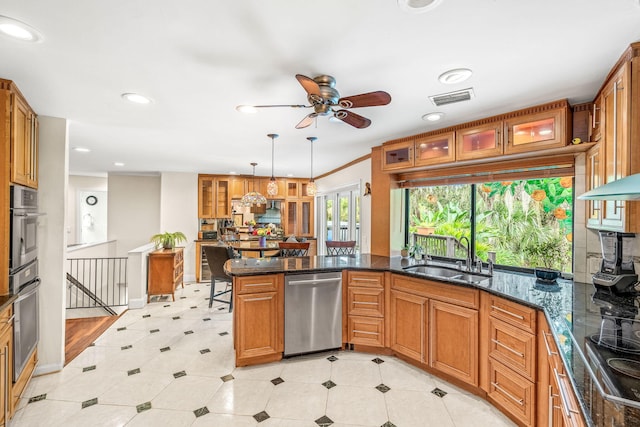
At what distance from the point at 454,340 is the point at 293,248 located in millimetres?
2366

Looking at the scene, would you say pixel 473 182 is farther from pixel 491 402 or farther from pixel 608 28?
pixel 491 402

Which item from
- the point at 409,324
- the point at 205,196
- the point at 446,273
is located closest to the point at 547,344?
the point at 409,324

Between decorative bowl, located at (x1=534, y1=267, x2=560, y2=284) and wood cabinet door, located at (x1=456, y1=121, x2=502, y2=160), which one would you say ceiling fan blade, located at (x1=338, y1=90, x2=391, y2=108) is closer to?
wood cabinet door, located at (x1=456, y1=121, x2=502, y2=160)

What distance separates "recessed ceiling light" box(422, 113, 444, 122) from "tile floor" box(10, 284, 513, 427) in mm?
2389

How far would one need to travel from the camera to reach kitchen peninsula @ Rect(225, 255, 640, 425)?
151 centimetres

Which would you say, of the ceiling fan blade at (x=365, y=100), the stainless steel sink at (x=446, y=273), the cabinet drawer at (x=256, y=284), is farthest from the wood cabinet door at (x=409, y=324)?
the ceiling fan blade at (x=365, y=100)

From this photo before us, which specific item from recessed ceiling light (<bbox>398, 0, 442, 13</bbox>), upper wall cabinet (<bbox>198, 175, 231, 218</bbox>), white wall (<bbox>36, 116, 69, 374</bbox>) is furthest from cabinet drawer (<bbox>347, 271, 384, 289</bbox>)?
upper wall cabinet (<bbox>198, 175, 231, 218</bbox>)

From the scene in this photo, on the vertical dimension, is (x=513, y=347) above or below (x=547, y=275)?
below

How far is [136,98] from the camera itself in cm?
228

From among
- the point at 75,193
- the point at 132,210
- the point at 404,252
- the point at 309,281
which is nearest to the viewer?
the point at 309,281

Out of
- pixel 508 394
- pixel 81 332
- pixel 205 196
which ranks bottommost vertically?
pixel 81 332

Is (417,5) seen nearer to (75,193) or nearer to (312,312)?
(312,312)

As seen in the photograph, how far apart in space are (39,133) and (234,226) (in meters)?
4.18

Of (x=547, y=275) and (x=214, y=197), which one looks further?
(x=214, y=197)
